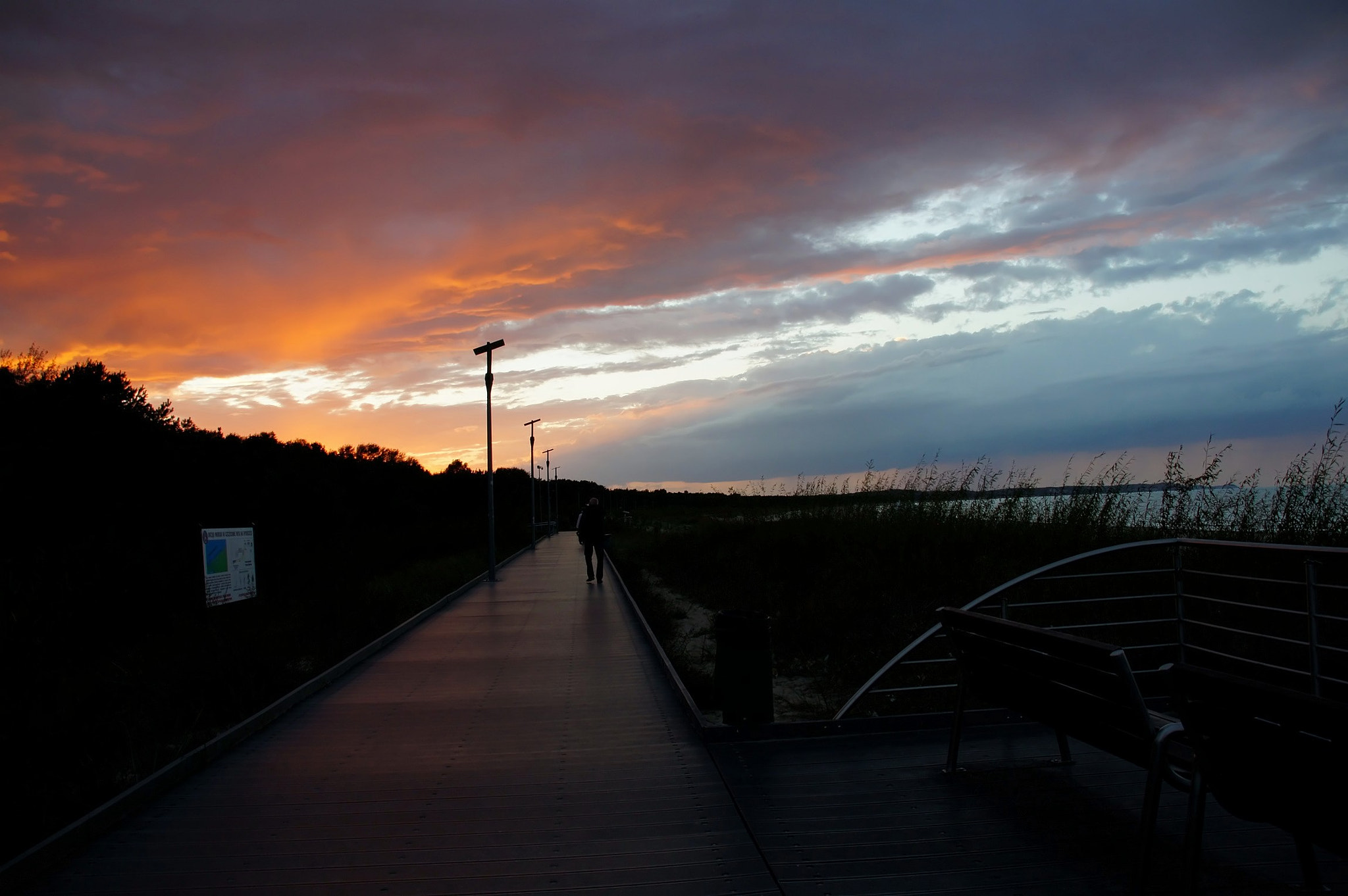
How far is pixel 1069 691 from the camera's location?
4.27m

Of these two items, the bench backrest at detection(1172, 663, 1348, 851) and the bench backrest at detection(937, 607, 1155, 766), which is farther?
the bench backrest at detection(937, 607, 1155, 766)

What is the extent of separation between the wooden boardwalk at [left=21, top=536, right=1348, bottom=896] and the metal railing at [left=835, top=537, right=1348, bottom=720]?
122cm

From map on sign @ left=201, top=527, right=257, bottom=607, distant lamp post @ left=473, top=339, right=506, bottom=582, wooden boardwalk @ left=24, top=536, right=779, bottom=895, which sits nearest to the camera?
wooden boardwalk @ left=24, top=536, right=779, bottom=895

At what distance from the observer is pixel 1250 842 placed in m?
3.98

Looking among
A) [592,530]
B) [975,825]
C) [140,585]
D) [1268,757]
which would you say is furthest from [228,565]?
[1268,757]

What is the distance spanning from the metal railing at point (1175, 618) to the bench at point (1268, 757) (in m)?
2.60

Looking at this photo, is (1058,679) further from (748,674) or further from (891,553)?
(891,553)

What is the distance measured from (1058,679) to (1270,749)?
137cm

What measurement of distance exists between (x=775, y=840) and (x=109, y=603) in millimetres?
15302

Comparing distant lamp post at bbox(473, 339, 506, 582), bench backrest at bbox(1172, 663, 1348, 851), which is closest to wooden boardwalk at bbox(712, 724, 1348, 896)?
bench backrest at bbox(1172, 663, 1348, 851)

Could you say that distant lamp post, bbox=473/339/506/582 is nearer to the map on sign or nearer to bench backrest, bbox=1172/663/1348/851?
the map on sign

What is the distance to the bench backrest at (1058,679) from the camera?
378 cm

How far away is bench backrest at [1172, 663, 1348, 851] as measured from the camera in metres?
2.70

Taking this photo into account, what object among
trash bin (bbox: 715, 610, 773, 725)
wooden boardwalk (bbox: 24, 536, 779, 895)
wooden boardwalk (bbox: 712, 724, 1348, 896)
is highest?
trash bin (bbox: 715, 610, 773, 725)
